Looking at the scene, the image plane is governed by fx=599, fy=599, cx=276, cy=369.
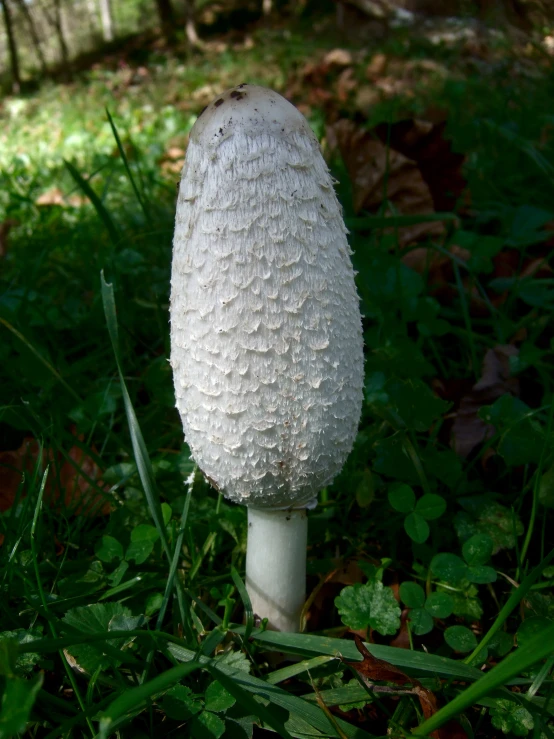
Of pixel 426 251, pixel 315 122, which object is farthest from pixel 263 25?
pixel 426 251

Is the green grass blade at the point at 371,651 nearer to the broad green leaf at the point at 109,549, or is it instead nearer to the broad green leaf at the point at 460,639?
the broad green leaf at the point at 460,639

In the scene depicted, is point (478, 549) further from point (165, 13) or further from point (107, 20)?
point (107, 20)

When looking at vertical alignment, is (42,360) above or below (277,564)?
above

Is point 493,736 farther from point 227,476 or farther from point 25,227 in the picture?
point 25,227

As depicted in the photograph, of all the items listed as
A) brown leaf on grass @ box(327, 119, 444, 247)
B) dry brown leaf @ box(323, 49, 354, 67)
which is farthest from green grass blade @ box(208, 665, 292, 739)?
dry brown leaf @ box(323, 49, 354, 67)

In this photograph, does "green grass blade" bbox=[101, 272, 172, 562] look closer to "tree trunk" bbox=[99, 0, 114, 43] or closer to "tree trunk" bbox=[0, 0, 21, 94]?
"tree trunk" bbox=[0, 0, 21, 94]

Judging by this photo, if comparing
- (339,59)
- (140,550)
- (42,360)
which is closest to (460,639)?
(140,550)
